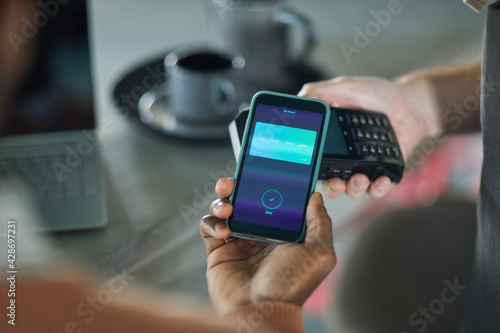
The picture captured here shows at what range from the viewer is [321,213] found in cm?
46

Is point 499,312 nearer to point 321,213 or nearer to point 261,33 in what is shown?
point 321,213

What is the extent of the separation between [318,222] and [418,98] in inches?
14.1

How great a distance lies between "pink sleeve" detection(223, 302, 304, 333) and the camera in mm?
407

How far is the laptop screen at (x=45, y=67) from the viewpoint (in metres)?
0.67

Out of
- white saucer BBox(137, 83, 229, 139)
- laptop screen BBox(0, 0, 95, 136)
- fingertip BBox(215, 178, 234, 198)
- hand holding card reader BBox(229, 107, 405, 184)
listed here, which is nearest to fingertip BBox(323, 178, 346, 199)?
hand holding card reader BBox(229, 107, 405, 184)

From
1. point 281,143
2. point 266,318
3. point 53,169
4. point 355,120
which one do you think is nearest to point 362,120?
point 355,120

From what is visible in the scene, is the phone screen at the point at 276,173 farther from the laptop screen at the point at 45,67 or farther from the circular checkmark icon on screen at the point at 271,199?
the laptop screen at the point at 45,67

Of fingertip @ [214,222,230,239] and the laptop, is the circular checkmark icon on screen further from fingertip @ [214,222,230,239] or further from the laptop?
the laptop

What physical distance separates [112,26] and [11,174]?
1.61 ft

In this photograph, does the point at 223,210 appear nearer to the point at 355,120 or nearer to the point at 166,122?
the point at 355,120

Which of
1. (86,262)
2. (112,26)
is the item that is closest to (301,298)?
(86,262)

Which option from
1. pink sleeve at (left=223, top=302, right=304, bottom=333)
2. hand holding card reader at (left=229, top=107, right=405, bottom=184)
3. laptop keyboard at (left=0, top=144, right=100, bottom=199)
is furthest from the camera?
laptop keyboard at (left=0, top=144, right=100, bottom=199)

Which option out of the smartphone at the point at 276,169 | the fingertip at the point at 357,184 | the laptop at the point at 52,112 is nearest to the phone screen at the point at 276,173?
the smartphone at the point at 276,169

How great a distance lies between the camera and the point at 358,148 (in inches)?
21.9
